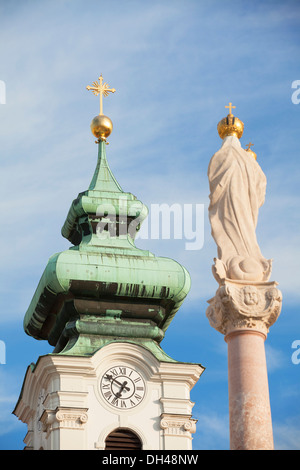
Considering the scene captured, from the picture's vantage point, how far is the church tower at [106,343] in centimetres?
3772

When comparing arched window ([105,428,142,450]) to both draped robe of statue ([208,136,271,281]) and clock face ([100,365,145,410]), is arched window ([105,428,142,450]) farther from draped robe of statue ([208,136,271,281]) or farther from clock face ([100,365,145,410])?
draped robe of statue ([208,136,271,281])

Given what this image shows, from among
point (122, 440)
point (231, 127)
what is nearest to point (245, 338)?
point (231, 127)

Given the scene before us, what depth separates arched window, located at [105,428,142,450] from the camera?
3759 centimetres

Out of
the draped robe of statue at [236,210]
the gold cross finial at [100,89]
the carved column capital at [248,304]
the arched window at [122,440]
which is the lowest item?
the carved column capital at [248,304]

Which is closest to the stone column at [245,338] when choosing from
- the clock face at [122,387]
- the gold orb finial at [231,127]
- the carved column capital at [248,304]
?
the carved column capital at [248,304]

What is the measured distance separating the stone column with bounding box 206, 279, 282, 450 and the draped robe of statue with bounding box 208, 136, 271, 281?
0.73ft

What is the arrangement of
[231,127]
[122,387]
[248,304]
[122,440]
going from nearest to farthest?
[248,304]
[231,127]
[122,440]
[122,387]

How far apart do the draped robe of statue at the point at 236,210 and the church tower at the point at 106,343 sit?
18.3 metres

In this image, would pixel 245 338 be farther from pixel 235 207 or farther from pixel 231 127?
pixel 231 127

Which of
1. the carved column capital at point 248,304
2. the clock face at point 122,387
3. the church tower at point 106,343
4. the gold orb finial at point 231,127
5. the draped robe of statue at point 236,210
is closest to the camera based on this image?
the carved column capital at point 248,304

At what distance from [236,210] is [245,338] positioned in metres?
1.85

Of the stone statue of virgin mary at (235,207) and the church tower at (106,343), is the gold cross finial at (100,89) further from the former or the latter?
the stone statue of virgin mary at (235,207)

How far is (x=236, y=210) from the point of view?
19.1 m
